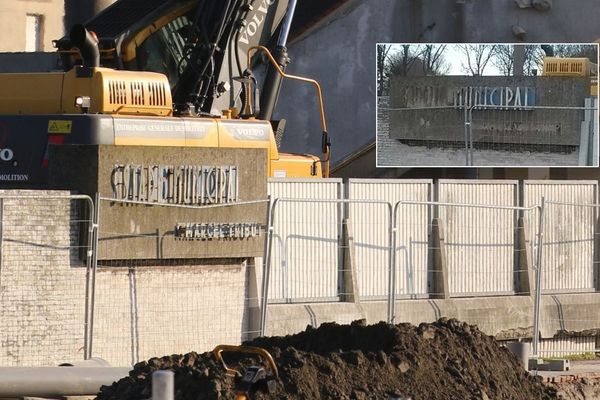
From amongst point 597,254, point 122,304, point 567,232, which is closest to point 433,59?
point 597,254

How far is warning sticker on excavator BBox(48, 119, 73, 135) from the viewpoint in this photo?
60.2ft

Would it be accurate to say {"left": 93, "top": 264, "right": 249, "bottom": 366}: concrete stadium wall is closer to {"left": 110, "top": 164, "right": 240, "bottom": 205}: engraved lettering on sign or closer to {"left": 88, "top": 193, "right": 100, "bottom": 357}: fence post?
{"left": 88, "top": 193, "right": 100, "bottom": 357}: fence post

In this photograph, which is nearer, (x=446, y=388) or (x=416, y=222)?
(x=446, y=388)

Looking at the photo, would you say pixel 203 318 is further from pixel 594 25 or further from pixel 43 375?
pixel 594 25

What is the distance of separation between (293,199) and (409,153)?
1601 centimetres

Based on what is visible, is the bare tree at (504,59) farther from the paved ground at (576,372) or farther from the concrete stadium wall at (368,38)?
the paved ground at (576,372)

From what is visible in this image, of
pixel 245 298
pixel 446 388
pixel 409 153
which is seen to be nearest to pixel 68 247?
pixel 245 298

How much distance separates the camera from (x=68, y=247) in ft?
56.4

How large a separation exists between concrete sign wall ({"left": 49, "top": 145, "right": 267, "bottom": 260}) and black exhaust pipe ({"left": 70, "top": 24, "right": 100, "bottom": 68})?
1789mm

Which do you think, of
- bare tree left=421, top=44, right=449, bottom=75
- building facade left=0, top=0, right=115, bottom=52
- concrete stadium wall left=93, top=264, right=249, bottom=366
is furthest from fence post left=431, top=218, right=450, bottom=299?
building facade left=0, top=0, right=115, bottom=52

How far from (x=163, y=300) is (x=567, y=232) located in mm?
7523

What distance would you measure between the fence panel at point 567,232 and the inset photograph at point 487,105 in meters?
8.77

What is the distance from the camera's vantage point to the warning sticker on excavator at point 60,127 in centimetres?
1834

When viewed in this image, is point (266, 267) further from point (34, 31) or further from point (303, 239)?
point (34, 31)
